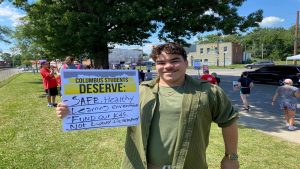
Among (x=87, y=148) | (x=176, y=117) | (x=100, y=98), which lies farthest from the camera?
(x=87, y=148)

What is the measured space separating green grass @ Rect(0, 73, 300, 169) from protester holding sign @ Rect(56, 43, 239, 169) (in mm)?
3088

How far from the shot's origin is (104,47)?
1530 cm

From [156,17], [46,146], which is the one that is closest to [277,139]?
[46,146]

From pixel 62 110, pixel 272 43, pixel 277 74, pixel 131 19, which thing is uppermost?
pixel 272 43

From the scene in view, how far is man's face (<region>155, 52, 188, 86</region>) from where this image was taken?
248 cm

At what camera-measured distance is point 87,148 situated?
639 cm

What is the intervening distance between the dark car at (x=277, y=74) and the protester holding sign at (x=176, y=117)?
19085 mm

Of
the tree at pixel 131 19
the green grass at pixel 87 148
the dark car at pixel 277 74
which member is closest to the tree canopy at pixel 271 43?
the dark car at pixel 277 74

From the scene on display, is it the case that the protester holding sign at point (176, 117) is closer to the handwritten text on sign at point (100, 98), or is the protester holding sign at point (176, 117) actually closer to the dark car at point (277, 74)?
the handwritten text on sign at point (100, 98)

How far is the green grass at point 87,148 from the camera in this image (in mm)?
5559

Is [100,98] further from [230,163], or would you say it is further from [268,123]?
[268,123]

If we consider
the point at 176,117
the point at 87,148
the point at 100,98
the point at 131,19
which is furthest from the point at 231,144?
the point at 131,19

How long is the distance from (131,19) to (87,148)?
735 centimetres

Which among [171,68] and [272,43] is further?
[272,43]
